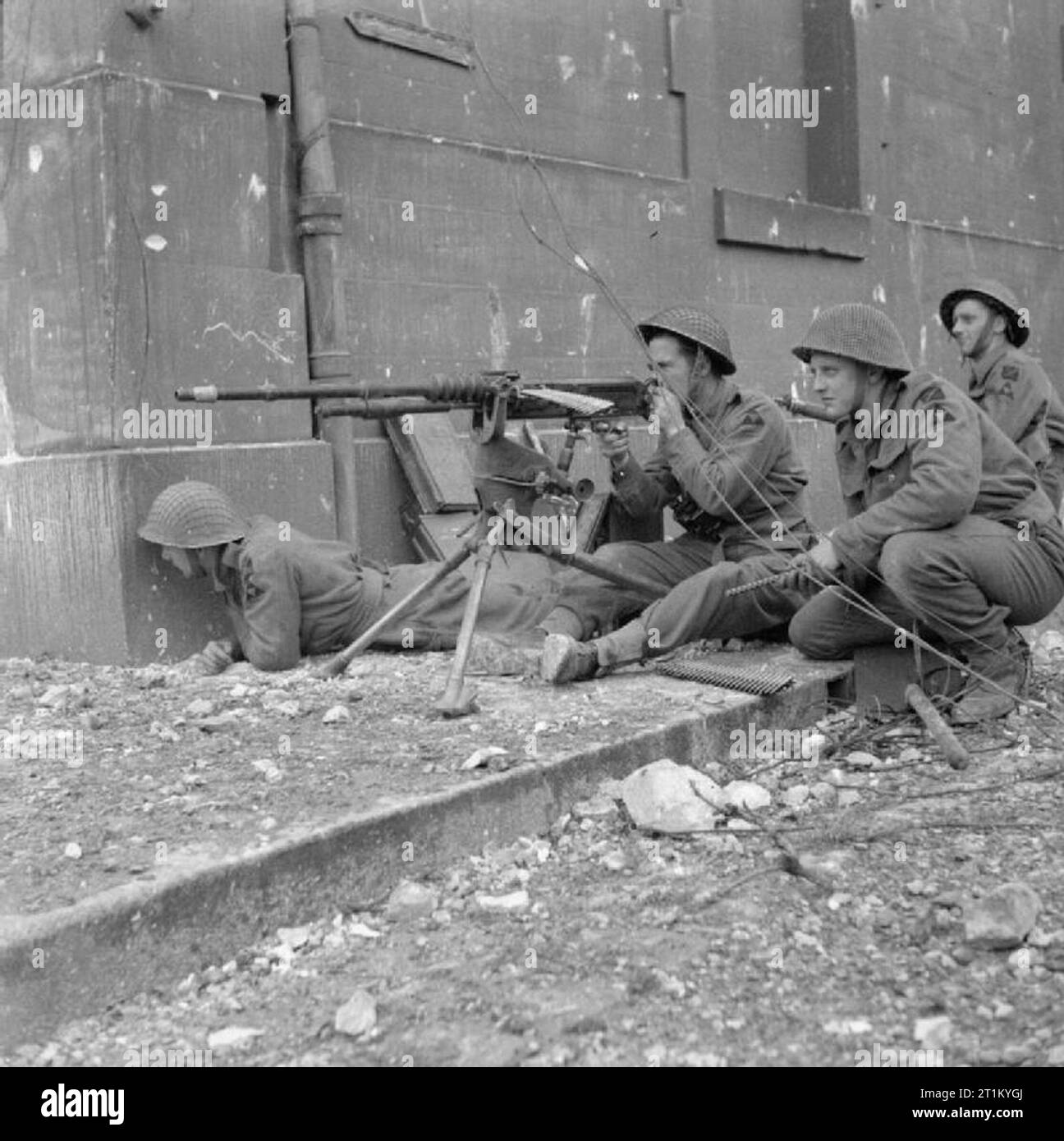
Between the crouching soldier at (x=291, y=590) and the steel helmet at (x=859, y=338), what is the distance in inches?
65.6

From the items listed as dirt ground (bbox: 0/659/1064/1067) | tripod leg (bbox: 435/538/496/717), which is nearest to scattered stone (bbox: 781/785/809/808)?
dirt ground (bbox: 0/659/1064/1067)

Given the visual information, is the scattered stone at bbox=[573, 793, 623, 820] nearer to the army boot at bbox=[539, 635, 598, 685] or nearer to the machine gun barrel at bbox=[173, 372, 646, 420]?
the army boot at bbox=[539, 635, 598, 685]

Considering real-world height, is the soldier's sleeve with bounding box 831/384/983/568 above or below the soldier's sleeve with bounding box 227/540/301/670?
above

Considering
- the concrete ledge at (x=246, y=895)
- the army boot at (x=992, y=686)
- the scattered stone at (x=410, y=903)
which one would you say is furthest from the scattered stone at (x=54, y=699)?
the army boot at (x=992, y=686)

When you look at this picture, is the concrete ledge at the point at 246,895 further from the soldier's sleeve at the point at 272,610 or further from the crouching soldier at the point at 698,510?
the soldier's sleeve at the point at 272,610

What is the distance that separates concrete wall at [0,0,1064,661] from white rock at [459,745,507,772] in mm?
2427

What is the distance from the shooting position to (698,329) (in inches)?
227

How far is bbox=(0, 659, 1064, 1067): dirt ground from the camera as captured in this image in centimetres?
257

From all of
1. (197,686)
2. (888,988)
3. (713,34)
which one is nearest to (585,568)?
(197,686)

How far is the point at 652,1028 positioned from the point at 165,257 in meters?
4.30

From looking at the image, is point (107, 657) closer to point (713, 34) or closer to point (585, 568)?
point (585, 568)

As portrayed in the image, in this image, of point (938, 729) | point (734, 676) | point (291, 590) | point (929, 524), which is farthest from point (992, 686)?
point (291, 590)

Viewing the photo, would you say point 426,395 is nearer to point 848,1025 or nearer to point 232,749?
point 232,749

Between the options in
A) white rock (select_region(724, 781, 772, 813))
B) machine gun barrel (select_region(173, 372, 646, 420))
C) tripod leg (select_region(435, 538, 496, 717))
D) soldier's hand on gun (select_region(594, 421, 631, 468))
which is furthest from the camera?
soldier's hand on gun (select_region(594, 421, 631, 468))
